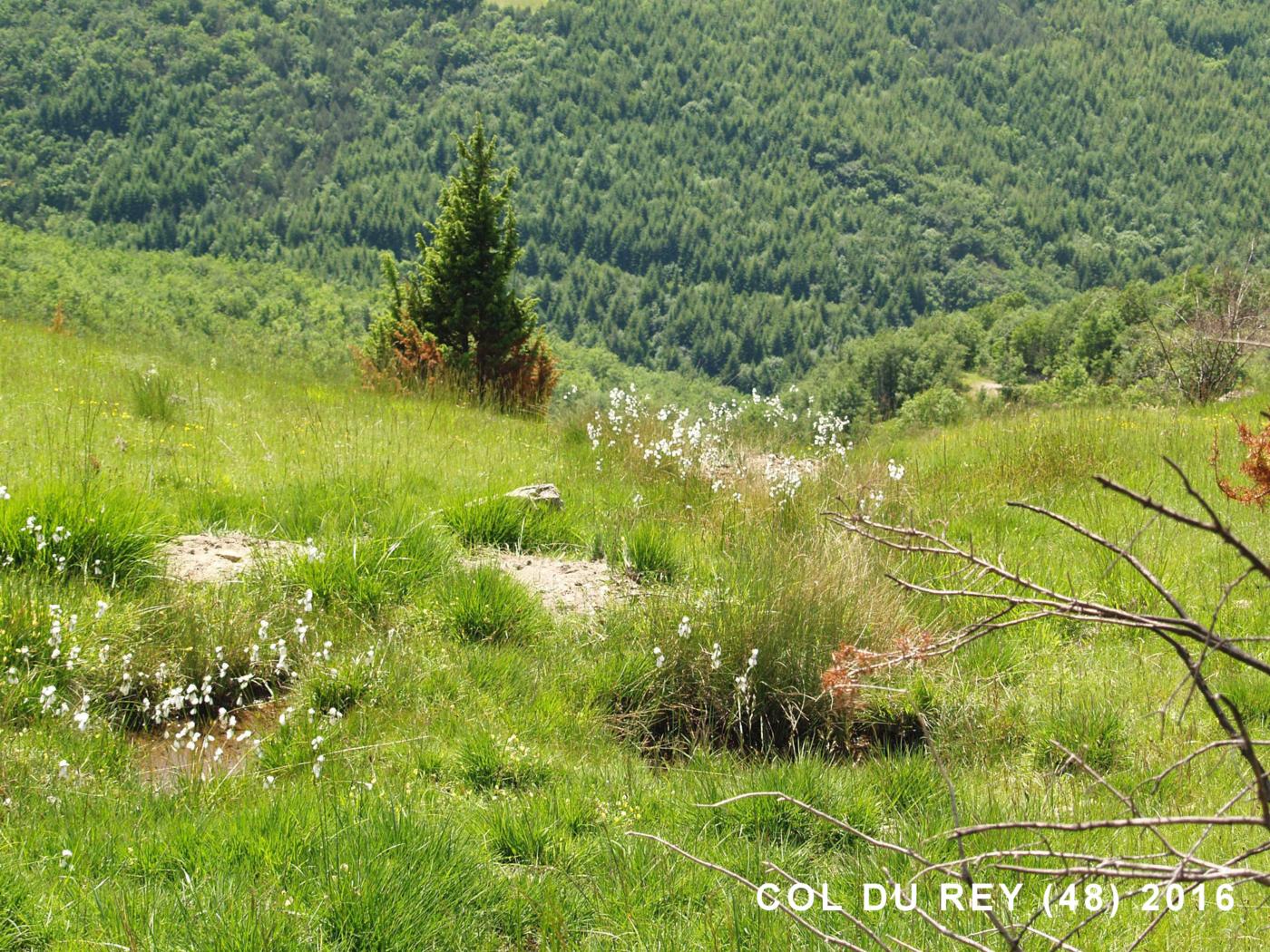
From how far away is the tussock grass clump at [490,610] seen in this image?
4934 mm

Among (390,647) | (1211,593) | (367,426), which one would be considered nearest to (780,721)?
(390,647)

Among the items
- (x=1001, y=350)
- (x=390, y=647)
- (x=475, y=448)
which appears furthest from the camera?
(x=1001, y=350)

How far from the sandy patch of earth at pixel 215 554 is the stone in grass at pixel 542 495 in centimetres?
148

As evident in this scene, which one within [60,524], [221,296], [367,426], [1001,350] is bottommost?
[221,296]

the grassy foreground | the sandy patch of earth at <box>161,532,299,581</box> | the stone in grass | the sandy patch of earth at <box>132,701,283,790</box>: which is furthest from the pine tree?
the sandy patch of earth at <box>132,701,283,790</box>

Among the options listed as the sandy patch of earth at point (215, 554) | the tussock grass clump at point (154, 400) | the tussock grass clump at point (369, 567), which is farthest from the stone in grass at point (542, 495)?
the tussock grass clump at point (154, 400)

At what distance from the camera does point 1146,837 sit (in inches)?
128

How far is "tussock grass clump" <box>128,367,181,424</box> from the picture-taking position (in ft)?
28.3

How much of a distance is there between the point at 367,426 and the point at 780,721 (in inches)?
212

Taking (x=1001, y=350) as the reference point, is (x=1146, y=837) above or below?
above

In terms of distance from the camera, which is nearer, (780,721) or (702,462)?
(780,721)

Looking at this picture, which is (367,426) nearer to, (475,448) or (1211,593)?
(475,448)

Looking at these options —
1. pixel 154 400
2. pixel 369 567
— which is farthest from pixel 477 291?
pixel 369 567

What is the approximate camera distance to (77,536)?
190 inches
